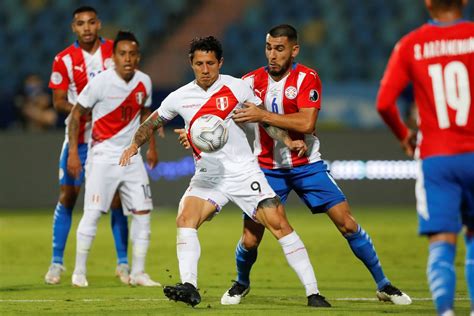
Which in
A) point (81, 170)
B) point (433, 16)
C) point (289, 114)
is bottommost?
point (81, 170)

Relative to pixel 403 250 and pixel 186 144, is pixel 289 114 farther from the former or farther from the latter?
pixel 403 250

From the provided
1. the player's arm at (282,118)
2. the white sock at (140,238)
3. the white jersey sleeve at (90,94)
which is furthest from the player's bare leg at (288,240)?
the white jersey sleeve at (90,94)

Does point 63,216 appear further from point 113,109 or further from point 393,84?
point 393,84

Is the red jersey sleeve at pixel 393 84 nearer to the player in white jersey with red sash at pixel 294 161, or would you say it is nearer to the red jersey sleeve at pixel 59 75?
the player in white jersey with red sash at pixel 294 161

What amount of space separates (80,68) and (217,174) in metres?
3.21

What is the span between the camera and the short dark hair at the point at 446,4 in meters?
6.08

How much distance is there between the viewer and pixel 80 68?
10984 mm

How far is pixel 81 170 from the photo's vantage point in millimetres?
10391

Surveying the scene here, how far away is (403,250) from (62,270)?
4.75m

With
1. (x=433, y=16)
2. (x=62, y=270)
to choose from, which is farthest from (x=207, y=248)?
(x=433, y=16)

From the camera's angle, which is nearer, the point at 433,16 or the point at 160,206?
the point at 433,16

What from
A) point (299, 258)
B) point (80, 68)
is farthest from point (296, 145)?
point (80, 68)

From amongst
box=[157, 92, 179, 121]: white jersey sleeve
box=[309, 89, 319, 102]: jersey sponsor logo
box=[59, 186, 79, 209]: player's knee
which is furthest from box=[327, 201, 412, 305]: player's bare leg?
box=[59, 186, 79, 209]: player's knee

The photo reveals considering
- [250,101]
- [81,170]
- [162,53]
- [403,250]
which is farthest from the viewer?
[162,53]
